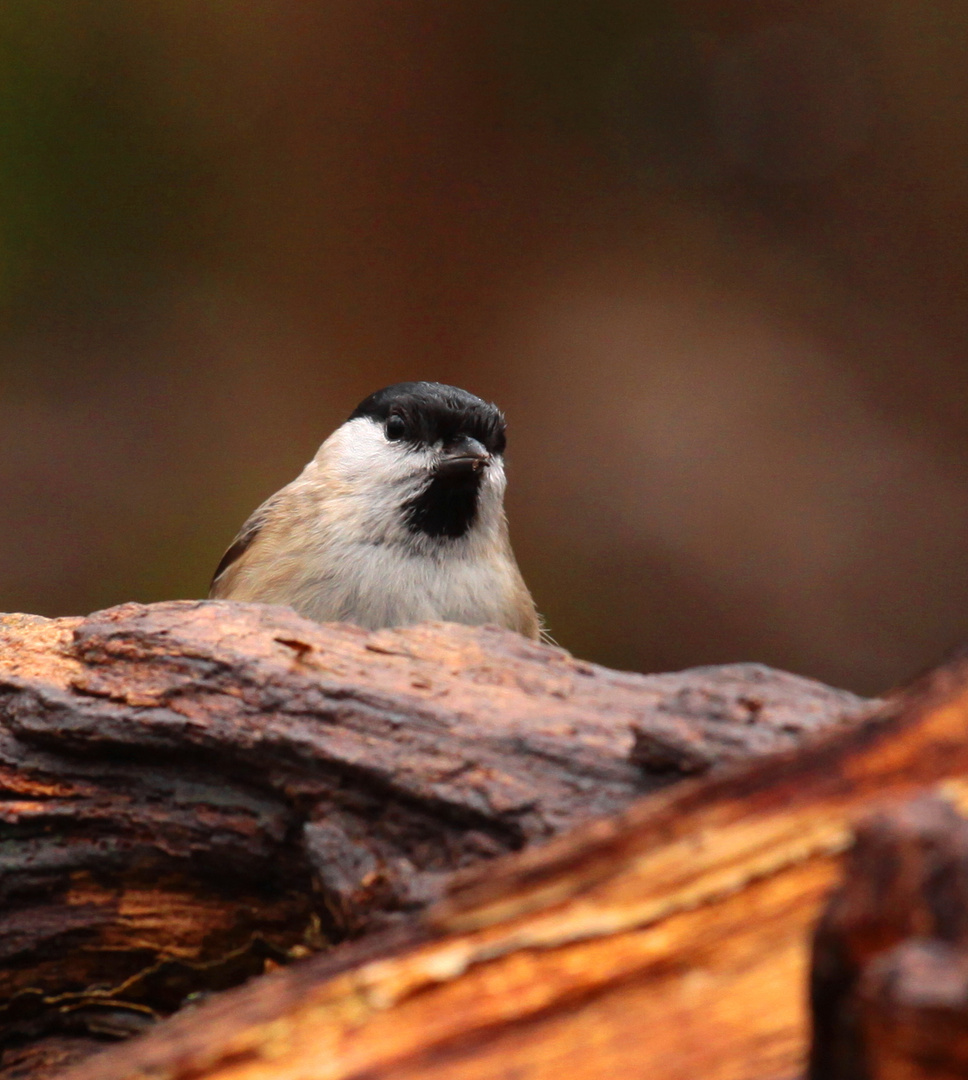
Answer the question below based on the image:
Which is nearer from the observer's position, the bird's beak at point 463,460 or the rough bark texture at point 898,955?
the rough bark texture at point 898,955

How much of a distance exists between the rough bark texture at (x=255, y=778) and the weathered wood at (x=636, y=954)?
1.44ft

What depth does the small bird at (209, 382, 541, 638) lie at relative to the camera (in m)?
2.72

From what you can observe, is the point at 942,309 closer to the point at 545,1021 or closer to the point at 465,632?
the point at 465,632

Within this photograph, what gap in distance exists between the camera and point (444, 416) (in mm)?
2941

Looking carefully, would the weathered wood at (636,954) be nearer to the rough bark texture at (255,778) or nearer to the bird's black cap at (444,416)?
the rough bark texture at (255,778)

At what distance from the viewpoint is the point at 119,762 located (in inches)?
69.6

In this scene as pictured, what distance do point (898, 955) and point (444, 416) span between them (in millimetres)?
2213

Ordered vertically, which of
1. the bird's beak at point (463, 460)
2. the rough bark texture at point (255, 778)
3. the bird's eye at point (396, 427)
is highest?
the bird's eye at point (396, 427)

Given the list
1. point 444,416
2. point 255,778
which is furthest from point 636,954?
point 444,416

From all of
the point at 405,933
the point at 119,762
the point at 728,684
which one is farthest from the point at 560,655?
the point at 405,933

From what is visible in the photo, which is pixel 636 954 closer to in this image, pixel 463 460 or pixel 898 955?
pixel 898 955

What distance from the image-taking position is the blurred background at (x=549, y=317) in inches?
191

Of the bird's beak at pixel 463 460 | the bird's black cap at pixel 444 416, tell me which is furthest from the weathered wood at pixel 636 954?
the bird's black cap at pixel 444 416

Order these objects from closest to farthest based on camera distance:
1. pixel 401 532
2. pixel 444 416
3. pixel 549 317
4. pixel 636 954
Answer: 1. pixel 636 954
2. pixel 401 532
3. pixel 444 416
4. pixel 549 317
